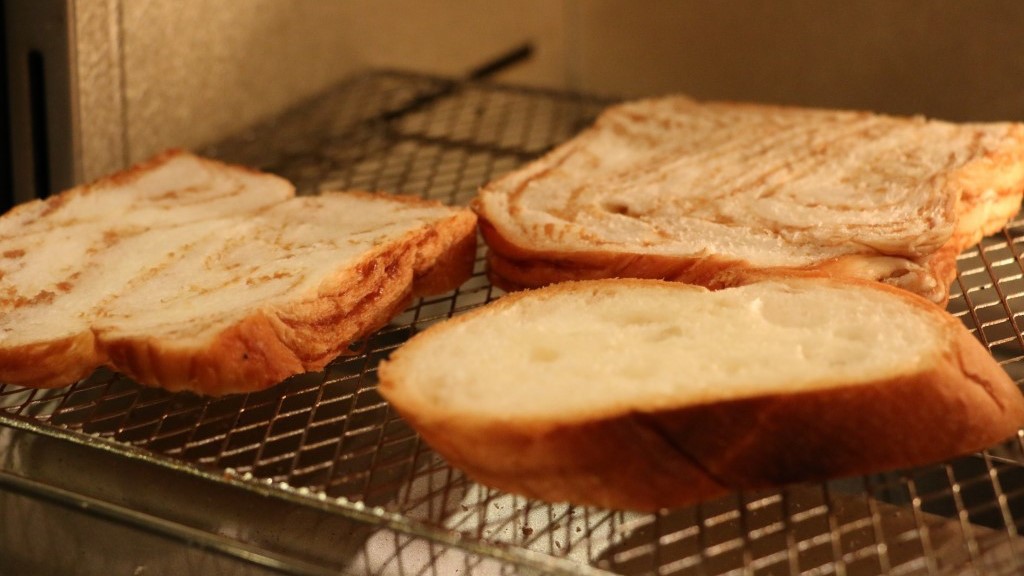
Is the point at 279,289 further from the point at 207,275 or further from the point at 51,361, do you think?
the point at 51,361

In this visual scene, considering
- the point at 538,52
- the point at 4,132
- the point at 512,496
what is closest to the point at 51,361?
the point at 512,496

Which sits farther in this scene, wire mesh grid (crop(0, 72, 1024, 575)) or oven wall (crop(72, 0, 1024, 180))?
oven wall (crop(72, 0, 1024, 180))

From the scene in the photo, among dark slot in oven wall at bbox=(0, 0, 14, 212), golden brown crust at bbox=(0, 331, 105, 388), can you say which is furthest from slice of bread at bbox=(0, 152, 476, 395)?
dark slot in oven wall at bbox=(0, 0, 14, 212)

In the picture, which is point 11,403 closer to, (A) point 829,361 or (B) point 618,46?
(A) point 829,361

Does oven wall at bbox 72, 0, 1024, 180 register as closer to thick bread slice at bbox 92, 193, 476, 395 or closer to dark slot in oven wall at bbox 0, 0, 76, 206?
dark slot in oven wall at bbox 0, 0, 76, 206

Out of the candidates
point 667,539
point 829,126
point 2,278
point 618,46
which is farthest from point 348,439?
point 618,46

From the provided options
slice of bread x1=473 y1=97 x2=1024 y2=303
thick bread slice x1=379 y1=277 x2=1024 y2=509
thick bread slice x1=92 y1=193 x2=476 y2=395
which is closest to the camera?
thick bread slice x1=379 y1=277 x2=1024 y2=509

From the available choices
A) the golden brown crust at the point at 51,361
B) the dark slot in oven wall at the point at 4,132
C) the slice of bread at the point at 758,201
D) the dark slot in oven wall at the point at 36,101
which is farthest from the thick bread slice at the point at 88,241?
the slice of bread at the point at 758,201
